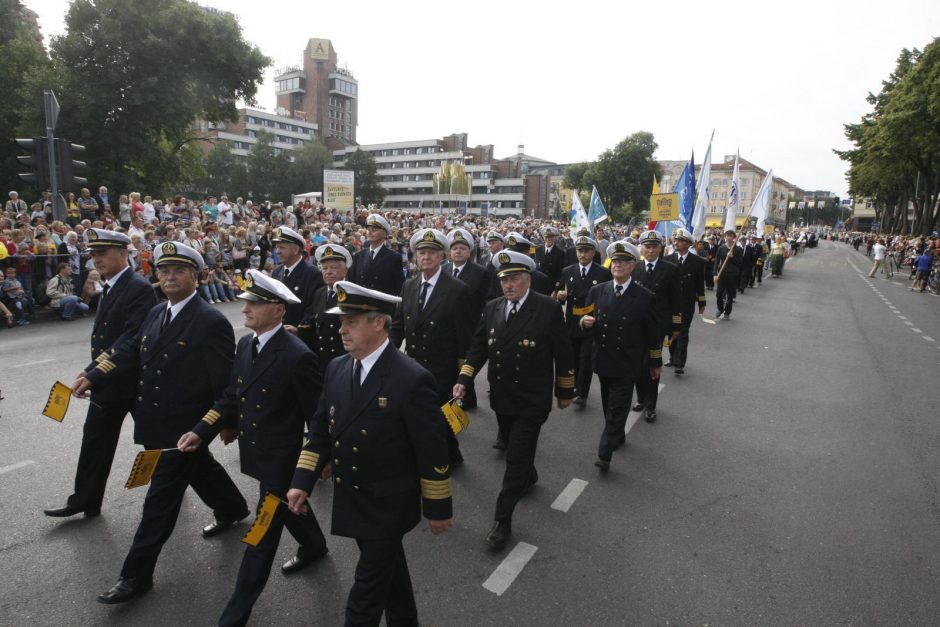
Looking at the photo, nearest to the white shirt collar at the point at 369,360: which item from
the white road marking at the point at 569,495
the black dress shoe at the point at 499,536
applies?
the black dress shoe at the point at 499,536

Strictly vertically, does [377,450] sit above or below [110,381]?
above

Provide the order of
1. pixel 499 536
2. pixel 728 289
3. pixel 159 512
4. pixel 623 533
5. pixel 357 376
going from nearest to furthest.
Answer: pixel 357 376, pixel 159 512, pixel 499 536, pixel 623 533, pixel 728 289

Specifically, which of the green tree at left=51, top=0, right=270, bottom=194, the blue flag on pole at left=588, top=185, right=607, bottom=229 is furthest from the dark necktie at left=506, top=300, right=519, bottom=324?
the green tree at left=51, top=0, right=270, bottom=194

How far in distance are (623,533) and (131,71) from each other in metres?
34.2

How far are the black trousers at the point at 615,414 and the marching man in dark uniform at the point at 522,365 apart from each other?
3.72 feet

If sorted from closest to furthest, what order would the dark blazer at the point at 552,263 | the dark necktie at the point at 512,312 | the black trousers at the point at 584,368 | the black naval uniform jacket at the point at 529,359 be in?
the black naval uniform jacket at the point at 529,359
the dark necktie at the point at 512,312
the black trousers at the point at 584,368
the dark blazer at the point at 552,263

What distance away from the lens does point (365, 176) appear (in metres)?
99.8

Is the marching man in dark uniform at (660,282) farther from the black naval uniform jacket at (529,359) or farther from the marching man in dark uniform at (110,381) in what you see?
the marching man in dark uniform at (110,381)

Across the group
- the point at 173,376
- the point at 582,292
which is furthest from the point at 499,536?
the point at 582,292

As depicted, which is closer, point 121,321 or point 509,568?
point 509,568

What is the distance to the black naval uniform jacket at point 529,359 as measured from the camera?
13.8ft

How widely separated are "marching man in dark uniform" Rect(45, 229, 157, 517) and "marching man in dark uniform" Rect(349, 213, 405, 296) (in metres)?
2.77

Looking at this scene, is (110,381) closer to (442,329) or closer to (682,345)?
(442,329)

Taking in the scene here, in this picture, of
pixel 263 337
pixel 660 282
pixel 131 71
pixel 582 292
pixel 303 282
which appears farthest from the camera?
pixel 131 71
